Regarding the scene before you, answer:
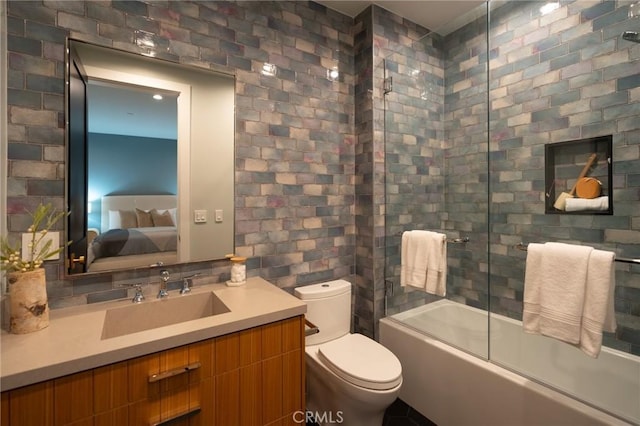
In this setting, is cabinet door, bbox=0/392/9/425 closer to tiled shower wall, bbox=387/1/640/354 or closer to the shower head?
tiled shower wall, bbox=387/1/640/354

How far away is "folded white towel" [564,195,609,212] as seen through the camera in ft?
5.82

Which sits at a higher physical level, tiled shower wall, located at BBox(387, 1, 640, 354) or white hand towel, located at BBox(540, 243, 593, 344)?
tiled shower wall, located at BBox(387, 1, 640, 354)

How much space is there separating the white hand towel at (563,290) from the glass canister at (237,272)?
1541mm

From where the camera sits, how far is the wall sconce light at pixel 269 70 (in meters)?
1.88

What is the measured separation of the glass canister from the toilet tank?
14.9 inches

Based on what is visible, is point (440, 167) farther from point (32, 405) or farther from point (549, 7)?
point (32, 405)

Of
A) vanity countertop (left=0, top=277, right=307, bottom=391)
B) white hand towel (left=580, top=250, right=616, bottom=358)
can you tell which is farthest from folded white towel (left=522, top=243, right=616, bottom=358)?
vanity countertop (left=0, top=277, right=307, bottom=391)

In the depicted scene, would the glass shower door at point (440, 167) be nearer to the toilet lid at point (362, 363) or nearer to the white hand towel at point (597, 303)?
the toilet lid at point (362, 363)

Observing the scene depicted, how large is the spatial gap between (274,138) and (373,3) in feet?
4.02

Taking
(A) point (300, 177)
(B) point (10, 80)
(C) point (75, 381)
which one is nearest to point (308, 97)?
(A) point (300, 177)

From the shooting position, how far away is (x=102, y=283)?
1.46 metres

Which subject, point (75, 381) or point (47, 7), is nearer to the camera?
point (75, 381)

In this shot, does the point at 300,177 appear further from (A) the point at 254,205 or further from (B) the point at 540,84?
(B) the point at 540,84

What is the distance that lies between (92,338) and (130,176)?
0.76 m
